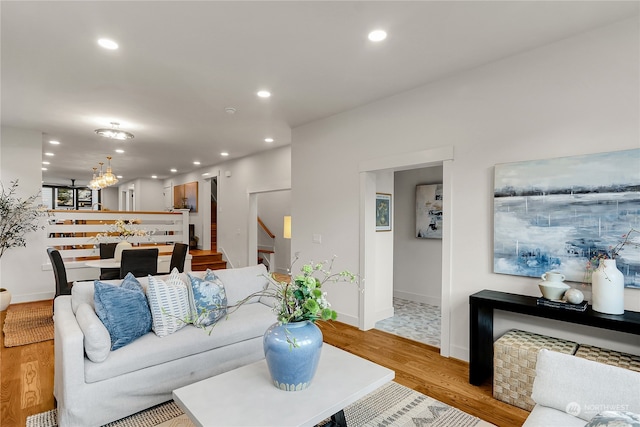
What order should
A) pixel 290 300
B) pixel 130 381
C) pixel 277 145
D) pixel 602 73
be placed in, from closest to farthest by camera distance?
1. pixel 290 300
2. pixel 130 381
3. pixel 602 73
4. pixel 277 145

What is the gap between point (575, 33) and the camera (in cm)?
262

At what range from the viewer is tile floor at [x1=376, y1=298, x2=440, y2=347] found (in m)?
3.92

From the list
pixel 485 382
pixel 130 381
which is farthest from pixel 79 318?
pixel 485 382

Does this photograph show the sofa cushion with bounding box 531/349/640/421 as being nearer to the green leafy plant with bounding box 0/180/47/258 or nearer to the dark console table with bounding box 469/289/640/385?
the dark console table with bounding box 469/289/640/385

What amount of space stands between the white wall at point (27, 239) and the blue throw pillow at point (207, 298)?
421 centimetres

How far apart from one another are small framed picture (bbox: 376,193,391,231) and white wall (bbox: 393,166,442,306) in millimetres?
1028

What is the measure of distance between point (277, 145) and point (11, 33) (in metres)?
4.18

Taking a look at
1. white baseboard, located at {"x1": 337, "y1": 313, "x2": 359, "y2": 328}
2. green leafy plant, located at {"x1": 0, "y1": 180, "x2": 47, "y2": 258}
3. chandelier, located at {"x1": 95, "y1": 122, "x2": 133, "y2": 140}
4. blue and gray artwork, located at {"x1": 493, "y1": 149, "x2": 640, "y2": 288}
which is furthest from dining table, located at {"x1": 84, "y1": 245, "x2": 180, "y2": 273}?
blue and gray artwork, located at {"x1": 493, "y1": 149, "x2": 640, "y2": 288}

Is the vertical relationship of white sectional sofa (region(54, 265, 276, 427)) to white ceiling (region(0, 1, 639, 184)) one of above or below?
below

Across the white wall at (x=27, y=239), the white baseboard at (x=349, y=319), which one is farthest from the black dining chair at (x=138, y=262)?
the white baseboard at (x=349, y=319)

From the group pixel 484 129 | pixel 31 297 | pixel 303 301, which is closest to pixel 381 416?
→ pixel 303 301

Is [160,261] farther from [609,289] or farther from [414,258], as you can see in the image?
[609,289]

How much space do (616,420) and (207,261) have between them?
7.85m

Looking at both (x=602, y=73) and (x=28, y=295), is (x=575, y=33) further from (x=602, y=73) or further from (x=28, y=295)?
(x=28, y=295)
